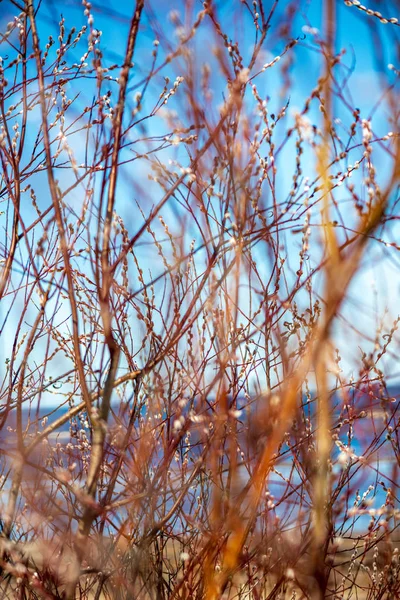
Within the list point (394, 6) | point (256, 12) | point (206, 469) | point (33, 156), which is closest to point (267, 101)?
point (256, 12)

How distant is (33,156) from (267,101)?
2.74 feet

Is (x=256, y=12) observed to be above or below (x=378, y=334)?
above

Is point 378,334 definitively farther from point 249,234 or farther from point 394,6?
point 394,6

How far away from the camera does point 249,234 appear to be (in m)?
1.41

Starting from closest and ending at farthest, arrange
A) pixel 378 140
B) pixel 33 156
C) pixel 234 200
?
pixel 234 200 < pixel 378 140 < pixel 33 156

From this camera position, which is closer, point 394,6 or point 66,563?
point 394,6

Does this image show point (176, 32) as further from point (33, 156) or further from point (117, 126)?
point (33, 156)

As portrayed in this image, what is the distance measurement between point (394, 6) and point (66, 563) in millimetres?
1983

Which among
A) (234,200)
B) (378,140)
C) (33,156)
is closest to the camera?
(234,200)

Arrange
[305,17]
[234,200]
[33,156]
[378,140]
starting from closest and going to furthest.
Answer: [234,200] < [305,17] < [378,140] < [33,156]

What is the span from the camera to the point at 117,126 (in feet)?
4.02

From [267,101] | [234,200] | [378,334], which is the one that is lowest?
[234,200]

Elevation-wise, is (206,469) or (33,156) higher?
(33,156)

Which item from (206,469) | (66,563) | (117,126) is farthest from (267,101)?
(66,563)
